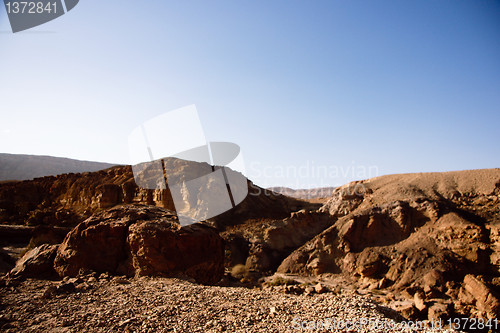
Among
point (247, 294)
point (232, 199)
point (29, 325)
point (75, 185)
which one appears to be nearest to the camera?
point (29, 325)

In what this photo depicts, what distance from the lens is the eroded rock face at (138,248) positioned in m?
9.07

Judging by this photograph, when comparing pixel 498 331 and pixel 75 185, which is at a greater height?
pixel 75 185

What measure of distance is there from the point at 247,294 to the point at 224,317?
157cm

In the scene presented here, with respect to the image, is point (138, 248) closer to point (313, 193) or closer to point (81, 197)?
point (81, 197)

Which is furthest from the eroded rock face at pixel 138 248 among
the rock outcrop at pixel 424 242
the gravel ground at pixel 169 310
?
the rock outcrop at pixel 424 242

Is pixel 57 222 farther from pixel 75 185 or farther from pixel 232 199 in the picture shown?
pixel 232 199

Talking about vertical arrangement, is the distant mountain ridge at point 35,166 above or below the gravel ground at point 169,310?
above

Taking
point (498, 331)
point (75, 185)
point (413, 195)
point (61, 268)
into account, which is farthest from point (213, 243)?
point (75, 185)

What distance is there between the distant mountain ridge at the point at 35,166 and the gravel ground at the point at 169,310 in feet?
280

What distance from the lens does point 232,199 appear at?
39438mm

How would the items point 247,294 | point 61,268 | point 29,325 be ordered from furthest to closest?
1. point 61,268
2. point 247,294
3. point 29,325

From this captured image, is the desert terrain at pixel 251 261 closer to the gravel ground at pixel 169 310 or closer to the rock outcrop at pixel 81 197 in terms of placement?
the gravel ground at pixel 169 310

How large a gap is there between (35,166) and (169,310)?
98776 mm

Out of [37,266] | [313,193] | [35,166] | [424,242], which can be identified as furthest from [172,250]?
[35,166]
